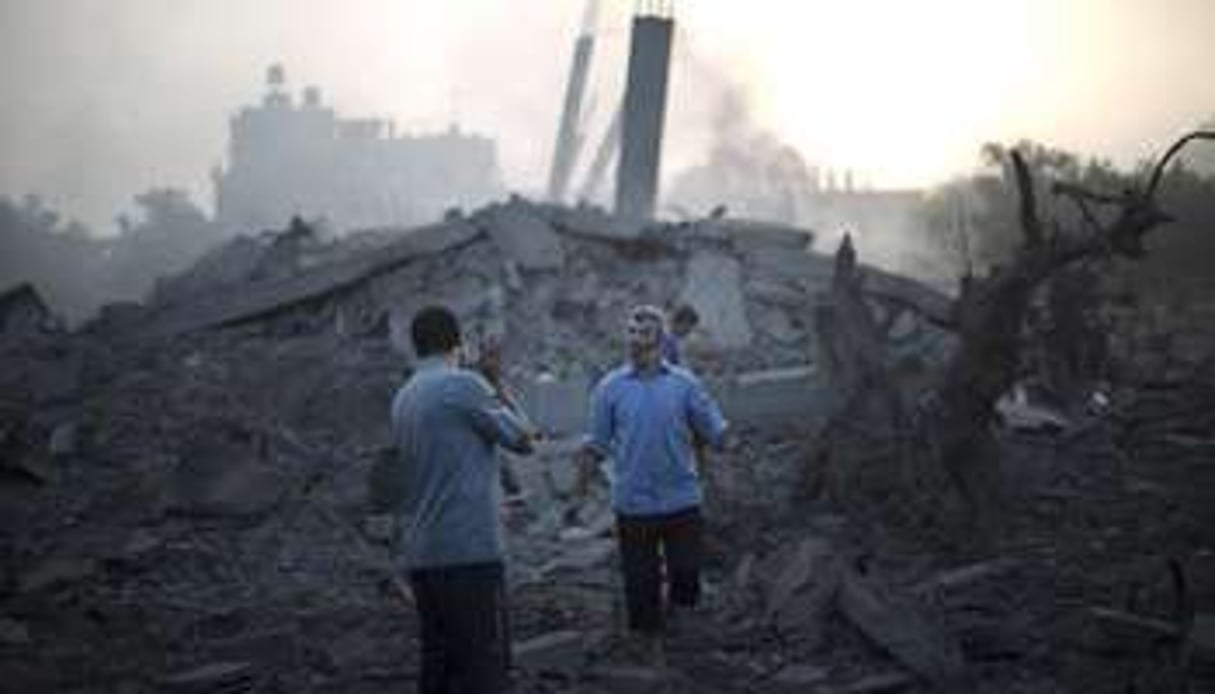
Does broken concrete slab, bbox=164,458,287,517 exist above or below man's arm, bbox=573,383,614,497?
below

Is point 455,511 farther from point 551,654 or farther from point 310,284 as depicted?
point 310,284

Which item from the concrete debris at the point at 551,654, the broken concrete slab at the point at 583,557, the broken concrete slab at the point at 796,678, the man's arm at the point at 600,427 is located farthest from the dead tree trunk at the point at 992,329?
the concrete debris at the point at 551,654

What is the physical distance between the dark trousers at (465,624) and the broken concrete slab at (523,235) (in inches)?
359

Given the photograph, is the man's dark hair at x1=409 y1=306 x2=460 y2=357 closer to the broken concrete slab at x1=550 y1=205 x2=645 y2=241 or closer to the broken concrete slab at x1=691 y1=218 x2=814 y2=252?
the broken concrete slab at x1=550 y1=205 x2=645 y2=241

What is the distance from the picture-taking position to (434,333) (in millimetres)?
4918

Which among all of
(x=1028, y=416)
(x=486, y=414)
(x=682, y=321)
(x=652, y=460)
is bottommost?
(x=652, y=460)

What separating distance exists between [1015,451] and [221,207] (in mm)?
35945

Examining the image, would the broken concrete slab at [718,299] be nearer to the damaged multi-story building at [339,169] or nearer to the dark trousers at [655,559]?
the dark trousers at [655,559]

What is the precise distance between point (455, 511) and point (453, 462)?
175 millimetres

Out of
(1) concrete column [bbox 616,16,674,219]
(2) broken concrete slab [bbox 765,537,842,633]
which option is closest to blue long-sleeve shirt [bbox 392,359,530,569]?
(2) broken concrete slab [bbox 765,537,842,633]

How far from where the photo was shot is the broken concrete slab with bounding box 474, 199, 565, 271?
13.9 metres

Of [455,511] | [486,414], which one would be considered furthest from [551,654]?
[486,414]

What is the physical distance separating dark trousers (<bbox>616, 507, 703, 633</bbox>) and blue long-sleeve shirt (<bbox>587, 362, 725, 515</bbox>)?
7 centimetres

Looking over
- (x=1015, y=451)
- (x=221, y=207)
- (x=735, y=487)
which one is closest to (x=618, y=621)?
(x=735, y=487)
